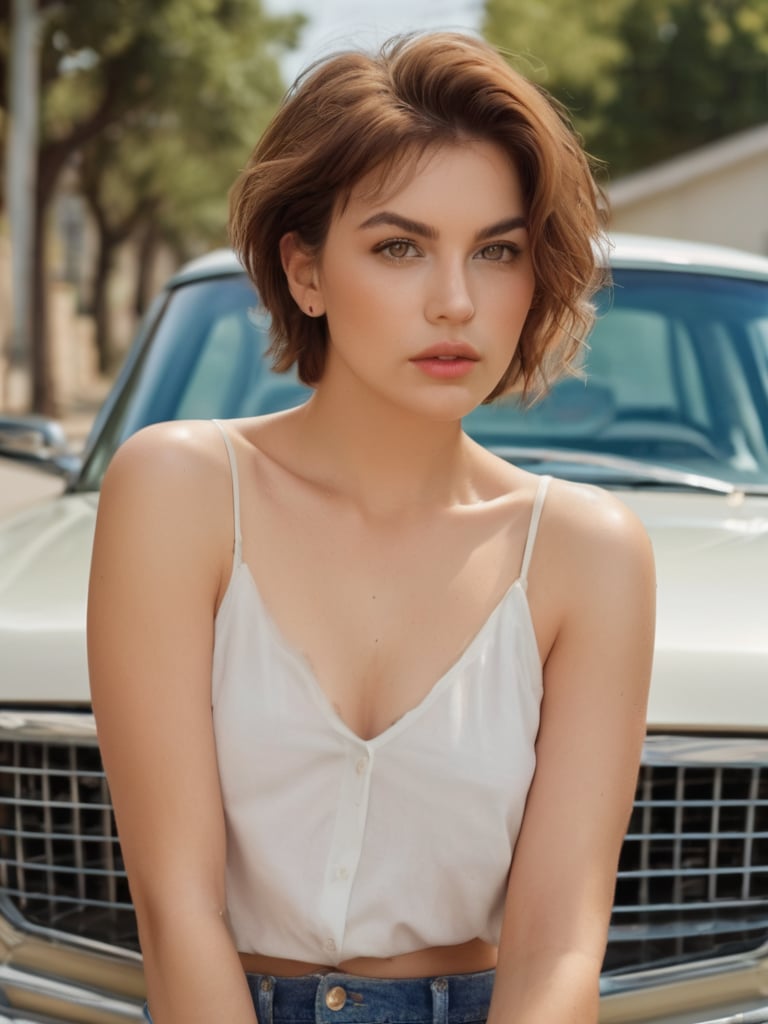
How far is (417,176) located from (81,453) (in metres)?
2.00

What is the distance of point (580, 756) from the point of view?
6.51 ft

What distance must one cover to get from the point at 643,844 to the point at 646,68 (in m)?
37.1

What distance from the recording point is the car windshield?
351 centimetres

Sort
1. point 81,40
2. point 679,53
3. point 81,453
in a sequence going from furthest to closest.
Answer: point 679,53 < point 81,40 < point 81,453

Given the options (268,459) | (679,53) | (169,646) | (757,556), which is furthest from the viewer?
(679,53)

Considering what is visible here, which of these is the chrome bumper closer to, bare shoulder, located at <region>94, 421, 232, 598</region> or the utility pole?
bare shoulder, located at <region>94, 421, 232, 598</region>

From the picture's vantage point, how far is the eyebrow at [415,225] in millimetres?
1934

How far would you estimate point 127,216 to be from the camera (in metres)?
38.6

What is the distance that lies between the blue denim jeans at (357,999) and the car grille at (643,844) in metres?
0.43

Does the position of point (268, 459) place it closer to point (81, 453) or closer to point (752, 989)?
point (752, 989)

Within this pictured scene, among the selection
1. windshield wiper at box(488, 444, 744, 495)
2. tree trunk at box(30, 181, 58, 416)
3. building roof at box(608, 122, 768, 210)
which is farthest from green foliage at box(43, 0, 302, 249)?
windshield wiper at box(488, 444, 744, 495)

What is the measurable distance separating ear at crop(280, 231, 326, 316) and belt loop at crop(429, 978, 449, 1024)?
0.90m

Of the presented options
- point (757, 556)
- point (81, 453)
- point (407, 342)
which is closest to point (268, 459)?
point (407, 342)

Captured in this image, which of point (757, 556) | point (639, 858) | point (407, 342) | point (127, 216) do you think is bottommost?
point (127, 216)
